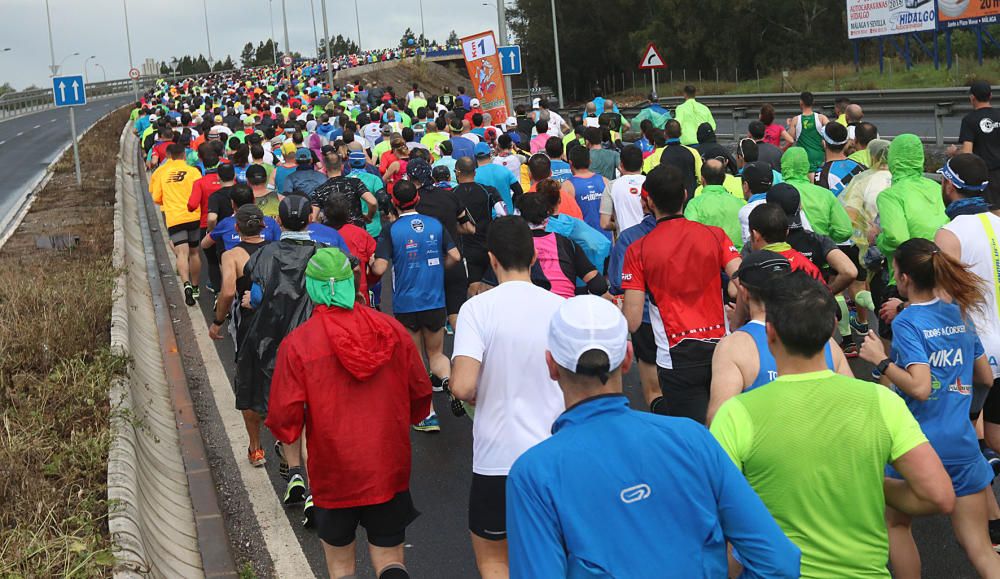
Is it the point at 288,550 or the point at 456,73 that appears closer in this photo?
the point at 288,550

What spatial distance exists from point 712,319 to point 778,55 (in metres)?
59.6

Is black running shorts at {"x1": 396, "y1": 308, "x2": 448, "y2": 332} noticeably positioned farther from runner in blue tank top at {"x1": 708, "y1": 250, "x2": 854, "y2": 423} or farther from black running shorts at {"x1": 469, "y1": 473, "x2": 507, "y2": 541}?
runner in blue tank top at {"x1": 708, "y1": 250, "x2": 854, "y2": 423}

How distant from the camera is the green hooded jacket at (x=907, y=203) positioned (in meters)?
7.62

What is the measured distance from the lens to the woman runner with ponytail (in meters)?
4.90

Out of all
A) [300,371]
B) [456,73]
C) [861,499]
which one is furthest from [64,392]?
[456,73]

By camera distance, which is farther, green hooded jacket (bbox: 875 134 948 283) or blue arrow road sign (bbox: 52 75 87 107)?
blue arrow road sign (bbox: 52 75 87 107)

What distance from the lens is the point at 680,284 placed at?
20.1 ft

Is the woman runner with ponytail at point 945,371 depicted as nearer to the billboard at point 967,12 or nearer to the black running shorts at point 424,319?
the black running shorts at point 424,319

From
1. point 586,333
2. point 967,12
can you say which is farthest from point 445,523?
point 967,12

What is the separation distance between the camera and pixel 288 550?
6785 millimetres

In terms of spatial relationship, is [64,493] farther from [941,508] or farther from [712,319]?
[941,508]

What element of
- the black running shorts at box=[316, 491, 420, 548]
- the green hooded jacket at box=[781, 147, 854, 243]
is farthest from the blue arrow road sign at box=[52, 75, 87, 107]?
the black running shorts at box=[316, 491, 420, 548]

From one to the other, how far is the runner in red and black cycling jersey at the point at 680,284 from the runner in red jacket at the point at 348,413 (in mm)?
1511

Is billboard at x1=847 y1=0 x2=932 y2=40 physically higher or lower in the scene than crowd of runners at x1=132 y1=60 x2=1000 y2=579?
higher
